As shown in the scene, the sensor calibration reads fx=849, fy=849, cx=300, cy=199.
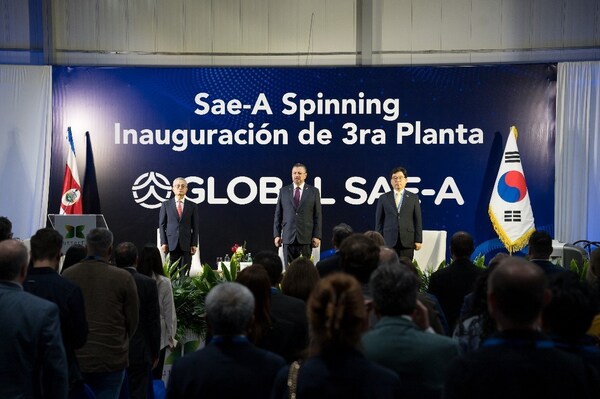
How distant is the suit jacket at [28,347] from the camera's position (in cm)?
312

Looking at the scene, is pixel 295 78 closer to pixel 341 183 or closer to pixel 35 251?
pixel 341 183

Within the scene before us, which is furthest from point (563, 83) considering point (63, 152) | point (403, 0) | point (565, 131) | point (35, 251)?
point (35, 251)

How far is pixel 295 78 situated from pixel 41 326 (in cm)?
855

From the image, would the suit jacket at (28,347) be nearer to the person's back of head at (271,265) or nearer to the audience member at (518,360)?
the person's back of head at (271,265)

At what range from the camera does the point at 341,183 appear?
37.1 feet

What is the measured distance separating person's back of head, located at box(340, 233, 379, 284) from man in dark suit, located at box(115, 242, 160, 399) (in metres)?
1.41

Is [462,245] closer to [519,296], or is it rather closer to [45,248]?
[45,248]

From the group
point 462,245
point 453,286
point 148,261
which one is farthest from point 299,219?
point 453,286

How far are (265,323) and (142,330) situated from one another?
1.55 meters

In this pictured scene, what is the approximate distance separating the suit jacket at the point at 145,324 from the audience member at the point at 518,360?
8.95ft

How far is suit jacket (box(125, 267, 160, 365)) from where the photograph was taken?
4.59m

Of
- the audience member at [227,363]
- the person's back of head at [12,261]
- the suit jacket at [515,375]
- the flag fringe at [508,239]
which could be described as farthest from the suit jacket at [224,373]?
the flag fringe at [508,239]

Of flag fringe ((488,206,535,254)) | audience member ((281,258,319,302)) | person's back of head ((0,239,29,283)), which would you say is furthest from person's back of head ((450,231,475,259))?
flag fringe ((488,206,535,254))

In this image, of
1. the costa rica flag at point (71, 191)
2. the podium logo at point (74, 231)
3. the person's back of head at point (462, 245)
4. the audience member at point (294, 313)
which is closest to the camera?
the audience member at point (294, 313)
